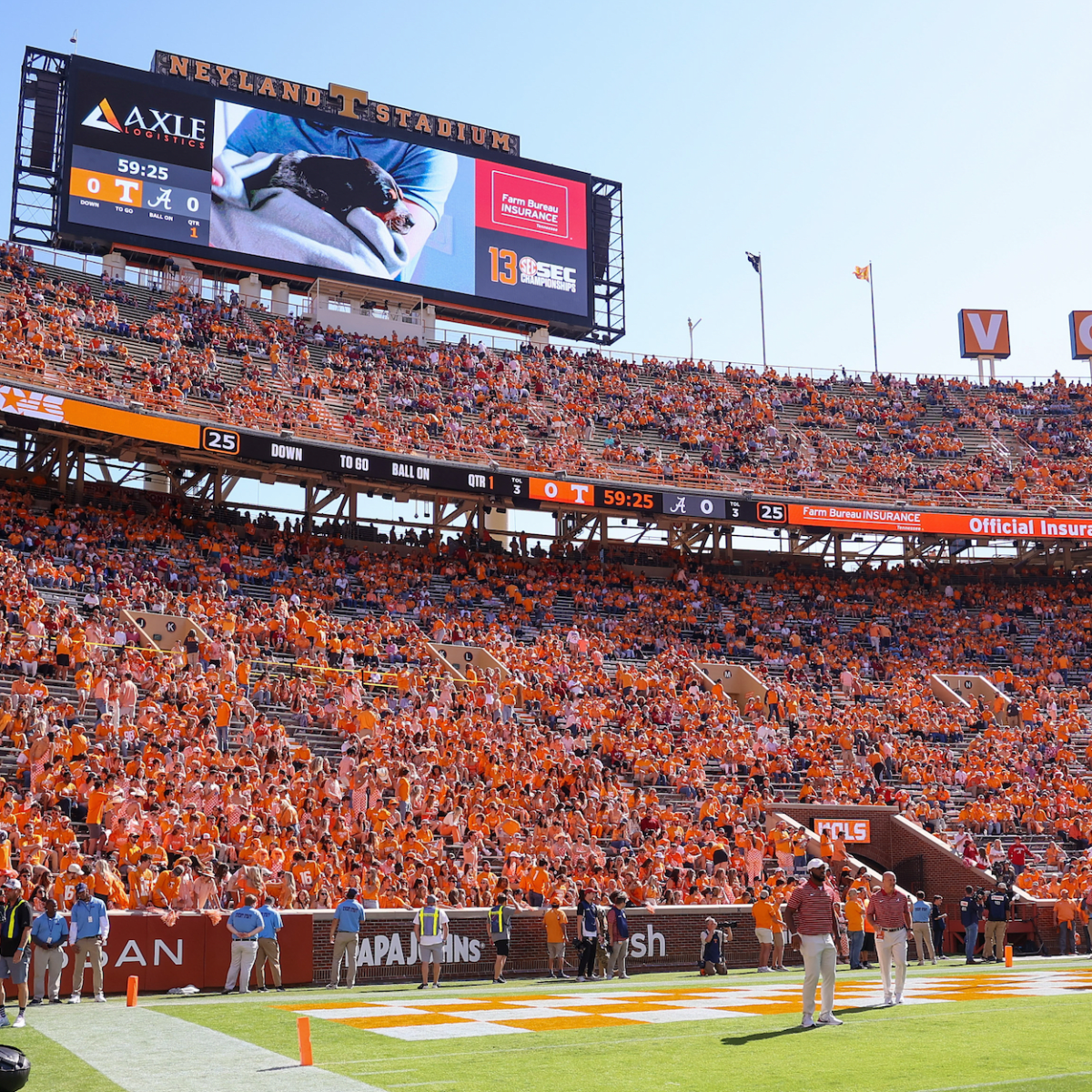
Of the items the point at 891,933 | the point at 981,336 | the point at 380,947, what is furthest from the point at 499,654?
the point at 981,336

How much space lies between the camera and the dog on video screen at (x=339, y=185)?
4316 centimetres

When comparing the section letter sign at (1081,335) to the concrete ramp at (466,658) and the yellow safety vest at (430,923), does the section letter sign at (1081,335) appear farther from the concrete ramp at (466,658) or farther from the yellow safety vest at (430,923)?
the yellow safety vest at (430,923)

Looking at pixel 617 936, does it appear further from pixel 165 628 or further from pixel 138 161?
pixel 138 161

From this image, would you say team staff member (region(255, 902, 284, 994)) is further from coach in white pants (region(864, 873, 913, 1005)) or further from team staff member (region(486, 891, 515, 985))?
coach in white pants (region(864, 873, 913, 1005))

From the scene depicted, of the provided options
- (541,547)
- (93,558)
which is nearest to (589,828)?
(93,558)

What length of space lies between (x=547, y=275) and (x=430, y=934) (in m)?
32.8

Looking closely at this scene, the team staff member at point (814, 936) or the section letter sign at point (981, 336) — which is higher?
the section letter sign at point (981, 336)

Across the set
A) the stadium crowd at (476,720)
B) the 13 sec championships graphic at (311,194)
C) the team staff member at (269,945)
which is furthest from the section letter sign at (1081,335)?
the team staff member at (269,945)

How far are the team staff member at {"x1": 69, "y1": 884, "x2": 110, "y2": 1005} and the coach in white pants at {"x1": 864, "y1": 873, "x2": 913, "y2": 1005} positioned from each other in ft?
29.1

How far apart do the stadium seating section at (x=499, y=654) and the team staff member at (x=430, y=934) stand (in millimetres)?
1303

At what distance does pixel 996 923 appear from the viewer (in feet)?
75.3

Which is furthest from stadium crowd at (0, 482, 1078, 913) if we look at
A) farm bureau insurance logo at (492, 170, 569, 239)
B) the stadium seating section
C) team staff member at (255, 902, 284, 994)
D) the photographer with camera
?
farm bureau insurance logo at (492, 170, 569, 239)

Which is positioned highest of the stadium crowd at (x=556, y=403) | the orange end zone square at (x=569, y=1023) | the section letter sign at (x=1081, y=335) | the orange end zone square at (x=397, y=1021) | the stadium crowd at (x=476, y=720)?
the section letter sign at (x=1081, y=335)

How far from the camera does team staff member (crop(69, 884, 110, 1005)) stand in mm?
15234
